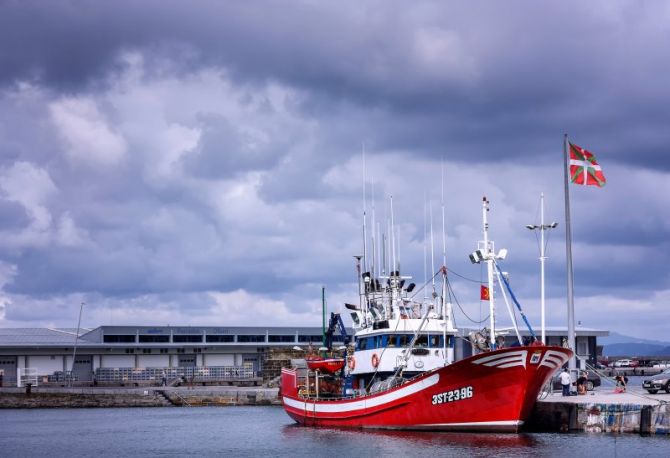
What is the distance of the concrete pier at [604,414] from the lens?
151 ft

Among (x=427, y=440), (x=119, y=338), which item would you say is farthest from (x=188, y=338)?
(x=427, y=440)

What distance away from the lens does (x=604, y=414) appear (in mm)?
48219

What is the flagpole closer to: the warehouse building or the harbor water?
the harbor water

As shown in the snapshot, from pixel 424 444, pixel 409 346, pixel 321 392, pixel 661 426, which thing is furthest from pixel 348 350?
pixel 661 426

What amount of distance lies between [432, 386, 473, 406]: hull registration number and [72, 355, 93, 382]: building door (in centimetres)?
8266

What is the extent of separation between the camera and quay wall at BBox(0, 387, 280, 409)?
101125 millimetres

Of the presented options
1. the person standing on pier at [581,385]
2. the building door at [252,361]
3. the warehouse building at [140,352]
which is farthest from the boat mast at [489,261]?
the building door at [252,361]

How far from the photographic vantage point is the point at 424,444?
48562 millimetres

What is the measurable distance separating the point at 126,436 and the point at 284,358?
54.9 metres

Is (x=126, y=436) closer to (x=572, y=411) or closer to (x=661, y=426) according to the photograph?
(x=572, y=411)

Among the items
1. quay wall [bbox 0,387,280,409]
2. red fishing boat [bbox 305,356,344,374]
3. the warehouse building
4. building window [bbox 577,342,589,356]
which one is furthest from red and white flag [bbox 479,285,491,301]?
building window [bbox 577,342,589,356]

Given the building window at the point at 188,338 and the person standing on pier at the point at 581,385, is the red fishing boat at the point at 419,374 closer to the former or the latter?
the person standing on pier at the point at 581,385

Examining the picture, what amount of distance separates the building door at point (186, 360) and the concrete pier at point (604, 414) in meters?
81.6

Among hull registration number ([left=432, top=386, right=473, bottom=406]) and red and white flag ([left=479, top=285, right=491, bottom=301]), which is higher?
red and white flag ([left=479, top=285, right=491, bottom=301])
